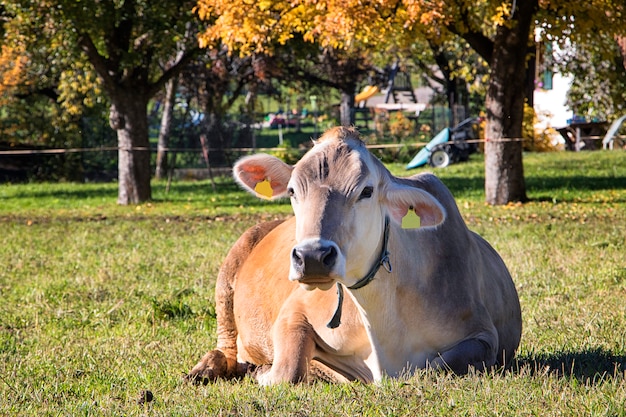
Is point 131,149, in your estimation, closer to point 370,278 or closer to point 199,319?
point 199,319

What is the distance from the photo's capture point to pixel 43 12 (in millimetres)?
19125

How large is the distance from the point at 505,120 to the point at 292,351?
1362 centimetres

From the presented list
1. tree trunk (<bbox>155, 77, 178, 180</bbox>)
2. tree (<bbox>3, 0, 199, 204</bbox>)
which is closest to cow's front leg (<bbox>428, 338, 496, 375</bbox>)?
tree (<bbox>3, 0, 199, 204</bbox>)

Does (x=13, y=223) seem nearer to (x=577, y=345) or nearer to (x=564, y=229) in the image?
(x=564, y=229)

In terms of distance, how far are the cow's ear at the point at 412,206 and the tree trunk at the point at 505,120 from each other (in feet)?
43.1

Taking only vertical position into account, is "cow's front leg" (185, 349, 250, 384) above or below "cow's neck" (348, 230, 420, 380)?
below

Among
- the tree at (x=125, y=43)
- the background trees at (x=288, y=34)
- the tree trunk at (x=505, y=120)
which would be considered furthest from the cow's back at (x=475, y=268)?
the tree at (x=125, y=43)

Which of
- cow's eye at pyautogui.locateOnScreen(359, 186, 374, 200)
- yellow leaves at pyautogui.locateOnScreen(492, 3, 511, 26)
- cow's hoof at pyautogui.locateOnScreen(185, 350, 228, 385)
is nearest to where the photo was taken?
cow's eye at pyautogui.locateOnScreen(359, 186, 374, 200)

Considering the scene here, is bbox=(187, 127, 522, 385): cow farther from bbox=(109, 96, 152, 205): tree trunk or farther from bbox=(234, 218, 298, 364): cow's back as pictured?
bbox=(109, 96, 152, 205): tree trunk

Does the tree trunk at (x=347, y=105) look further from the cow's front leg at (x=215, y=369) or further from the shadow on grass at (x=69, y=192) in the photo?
the cow's front leg at (x=215, y=369)

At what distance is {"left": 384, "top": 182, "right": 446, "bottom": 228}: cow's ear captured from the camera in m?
5.08

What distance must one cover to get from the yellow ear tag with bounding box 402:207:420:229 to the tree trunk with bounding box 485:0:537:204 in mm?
13198

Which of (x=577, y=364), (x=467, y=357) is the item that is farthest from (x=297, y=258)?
(x=577, y=364)

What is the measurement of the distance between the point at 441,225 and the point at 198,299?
366 cm
